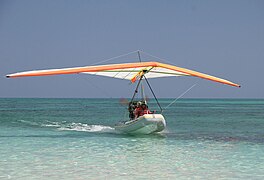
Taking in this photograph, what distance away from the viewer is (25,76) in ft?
42.9

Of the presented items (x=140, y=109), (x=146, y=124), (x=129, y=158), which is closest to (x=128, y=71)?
(x=140, y=109)

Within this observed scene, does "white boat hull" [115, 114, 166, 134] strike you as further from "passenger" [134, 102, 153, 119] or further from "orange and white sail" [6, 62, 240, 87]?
"orange and white sail" [6, 62, 240, 87]

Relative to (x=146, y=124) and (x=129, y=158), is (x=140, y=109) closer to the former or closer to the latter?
(x=146, y=124)

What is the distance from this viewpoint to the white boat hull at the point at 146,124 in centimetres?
1537

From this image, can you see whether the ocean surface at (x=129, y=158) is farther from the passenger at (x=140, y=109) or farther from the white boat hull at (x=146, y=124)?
the passenger at (x=140, y=109)

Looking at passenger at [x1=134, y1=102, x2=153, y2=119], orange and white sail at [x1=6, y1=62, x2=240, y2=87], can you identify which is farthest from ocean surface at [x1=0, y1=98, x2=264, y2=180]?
orange and white sail at [x1=6, y1=62, x2=240, y2=87]

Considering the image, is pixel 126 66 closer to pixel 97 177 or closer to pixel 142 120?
pixel 142 120

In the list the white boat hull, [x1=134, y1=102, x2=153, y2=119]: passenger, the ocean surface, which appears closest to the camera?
the ocean surface

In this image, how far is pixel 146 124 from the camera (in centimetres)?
1547

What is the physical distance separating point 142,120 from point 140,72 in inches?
83.6

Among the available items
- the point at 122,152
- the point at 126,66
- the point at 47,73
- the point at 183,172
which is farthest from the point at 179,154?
the point at 47,73

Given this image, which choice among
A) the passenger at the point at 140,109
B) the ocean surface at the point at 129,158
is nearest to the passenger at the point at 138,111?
the passenger at the point at 140,109

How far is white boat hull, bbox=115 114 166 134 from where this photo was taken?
15.4m

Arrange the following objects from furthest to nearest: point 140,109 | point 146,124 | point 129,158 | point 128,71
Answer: point 140,109
point 128,71
point 146,124
point 129,158
